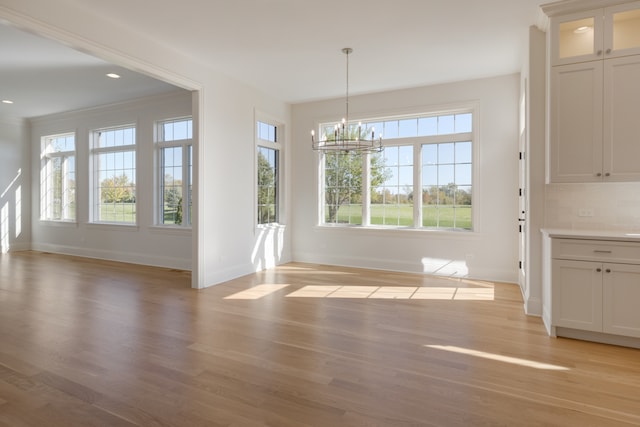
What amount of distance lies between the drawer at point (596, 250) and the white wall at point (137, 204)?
535 centimetres

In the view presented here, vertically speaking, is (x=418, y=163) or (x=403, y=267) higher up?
(x=418, y=163)

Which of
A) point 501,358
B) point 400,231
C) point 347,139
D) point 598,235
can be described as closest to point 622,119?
point 598,235

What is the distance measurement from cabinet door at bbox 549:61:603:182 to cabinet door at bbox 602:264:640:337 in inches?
32.9

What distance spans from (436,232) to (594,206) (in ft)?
7.89

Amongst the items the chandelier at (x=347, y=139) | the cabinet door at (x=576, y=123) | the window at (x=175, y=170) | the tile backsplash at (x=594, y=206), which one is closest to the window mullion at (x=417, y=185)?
the chandelier at (x=347, y=139)

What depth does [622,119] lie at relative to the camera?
10.5 ft

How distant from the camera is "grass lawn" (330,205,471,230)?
5.81 m

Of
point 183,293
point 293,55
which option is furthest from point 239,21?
point 183,293

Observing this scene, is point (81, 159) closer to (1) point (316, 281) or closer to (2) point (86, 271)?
(2) point (86, 271)

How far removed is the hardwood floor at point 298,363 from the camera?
209cm

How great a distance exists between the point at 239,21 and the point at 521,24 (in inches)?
116

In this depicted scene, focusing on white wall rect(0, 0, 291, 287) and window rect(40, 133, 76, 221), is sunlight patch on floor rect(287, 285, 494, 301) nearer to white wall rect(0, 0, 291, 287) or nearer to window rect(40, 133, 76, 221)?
white wall rect(0, 0, 291, 287)

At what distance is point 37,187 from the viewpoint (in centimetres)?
864

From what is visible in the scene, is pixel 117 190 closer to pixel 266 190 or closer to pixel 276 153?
pixel 266 190
